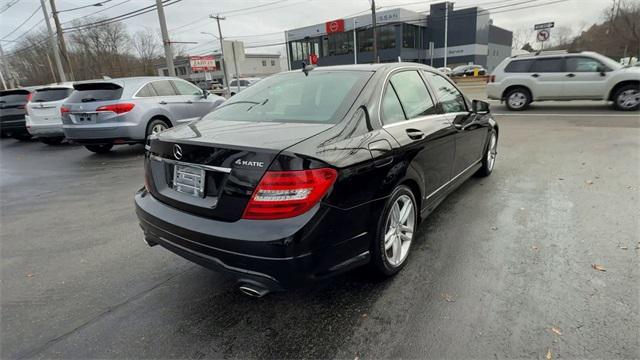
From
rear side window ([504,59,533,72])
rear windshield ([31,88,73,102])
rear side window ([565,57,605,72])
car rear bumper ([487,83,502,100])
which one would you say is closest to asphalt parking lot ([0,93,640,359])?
rear windshield ([31,88,73,102])

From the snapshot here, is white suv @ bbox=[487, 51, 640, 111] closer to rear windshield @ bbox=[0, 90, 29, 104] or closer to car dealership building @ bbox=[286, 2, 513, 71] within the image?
rear windshield @ bbox=[0, 90, 29, 104]

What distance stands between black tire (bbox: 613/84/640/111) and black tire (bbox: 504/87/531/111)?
89.5 inches

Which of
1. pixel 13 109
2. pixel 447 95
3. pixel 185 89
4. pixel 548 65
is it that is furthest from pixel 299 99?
pixel 13 109

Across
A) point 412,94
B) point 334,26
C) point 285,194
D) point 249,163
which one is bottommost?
point 285,194

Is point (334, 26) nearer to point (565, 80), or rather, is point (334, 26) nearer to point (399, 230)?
point (565, 80)

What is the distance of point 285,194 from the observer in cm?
195

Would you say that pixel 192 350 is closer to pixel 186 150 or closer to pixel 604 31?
pixel 186 150

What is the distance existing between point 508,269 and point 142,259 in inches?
124

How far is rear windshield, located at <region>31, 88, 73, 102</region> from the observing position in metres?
9.52

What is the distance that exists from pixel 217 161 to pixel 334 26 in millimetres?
57173

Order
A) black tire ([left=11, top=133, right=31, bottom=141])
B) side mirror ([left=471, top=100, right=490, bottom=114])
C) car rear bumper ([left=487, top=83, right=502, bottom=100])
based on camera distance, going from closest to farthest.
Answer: side mirror ([left=471, top=100, right=490, bottom=114])
black tire ([left=11, top=133, right=31, bottom=141])
car rear bumper ([left=487, top=83, right=502, bottom=100])

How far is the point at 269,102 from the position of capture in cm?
300

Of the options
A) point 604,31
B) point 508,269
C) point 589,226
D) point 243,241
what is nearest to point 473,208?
point 589,226

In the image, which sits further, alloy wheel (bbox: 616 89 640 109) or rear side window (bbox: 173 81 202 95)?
alloy wheel (bbox: 616 89 640 109)
